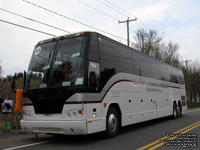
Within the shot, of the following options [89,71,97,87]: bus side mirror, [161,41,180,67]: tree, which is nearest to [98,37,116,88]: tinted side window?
[89,71,97,87]: bus side mirror

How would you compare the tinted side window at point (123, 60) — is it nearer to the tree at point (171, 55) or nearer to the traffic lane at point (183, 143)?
the traffic lane at point (183, 143)

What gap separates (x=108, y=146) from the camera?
6914 millimetres

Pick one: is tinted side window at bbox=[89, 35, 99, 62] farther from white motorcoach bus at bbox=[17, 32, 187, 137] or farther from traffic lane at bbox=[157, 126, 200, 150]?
traffic lane at bbox=[157, 126, 200, 150]

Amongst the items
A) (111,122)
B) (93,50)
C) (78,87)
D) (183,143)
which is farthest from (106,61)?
(183,143)

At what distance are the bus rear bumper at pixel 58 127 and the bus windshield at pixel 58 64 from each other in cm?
118

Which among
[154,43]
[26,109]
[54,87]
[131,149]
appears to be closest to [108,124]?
[131,149]

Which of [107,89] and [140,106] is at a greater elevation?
[107,89]

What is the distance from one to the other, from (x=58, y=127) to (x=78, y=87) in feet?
4.47

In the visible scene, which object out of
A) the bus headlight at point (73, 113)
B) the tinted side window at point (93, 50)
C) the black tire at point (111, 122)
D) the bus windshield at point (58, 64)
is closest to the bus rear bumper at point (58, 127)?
the bus headlight at point (73, 113)

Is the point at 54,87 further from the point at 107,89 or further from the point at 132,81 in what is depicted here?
the point at 132,81

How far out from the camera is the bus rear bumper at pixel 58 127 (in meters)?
6.70

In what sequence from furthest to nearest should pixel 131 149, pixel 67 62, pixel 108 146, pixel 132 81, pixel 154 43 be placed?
pixel 154 43 → pixel 132 81 → pixel 67 62 → pixel 108 146 → pixel 131 149

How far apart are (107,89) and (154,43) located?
33.3 meters

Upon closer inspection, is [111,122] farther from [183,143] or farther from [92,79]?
[183,143]
